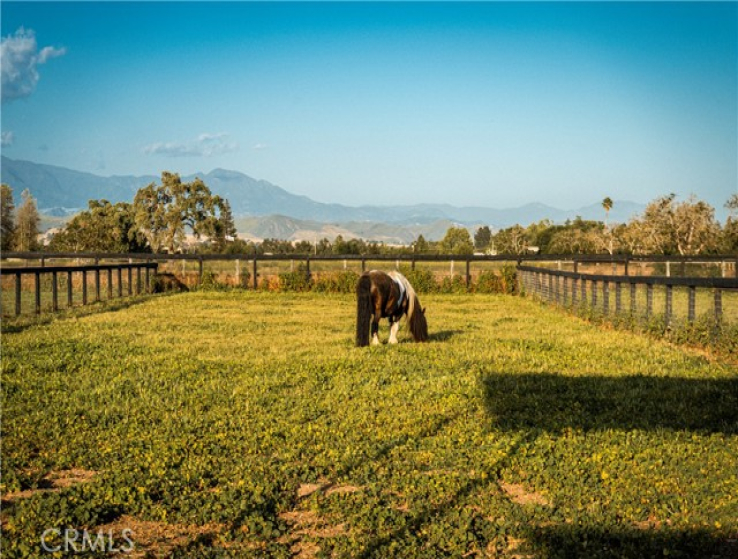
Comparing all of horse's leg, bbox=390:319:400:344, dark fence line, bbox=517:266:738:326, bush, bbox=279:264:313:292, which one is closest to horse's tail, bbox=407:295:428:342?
horse's leg, bbox=390:319:400:344

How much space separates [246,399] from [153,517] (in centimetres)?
409

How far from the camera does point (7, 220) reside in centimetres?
12381

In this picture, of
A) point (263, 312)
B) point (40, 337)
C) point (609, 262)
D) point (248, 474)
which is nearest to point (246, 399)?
point (248, 474)

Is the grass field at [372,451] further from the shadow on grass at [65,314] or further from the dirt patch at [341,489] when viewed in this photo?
the shadow on grass at [65,314]

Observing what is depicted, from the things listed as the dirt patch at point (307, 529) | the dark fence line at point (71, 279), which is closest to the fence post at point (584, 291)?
the dark fence line at point (71, 279)

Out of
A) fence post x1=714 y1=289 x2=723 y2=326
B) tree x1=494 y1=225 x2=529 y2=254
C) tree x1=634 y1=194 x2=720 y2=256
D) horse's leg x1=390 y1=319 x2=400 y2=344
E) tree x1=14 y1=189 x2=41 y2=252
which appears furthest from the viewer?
tree x1=494 y1=225 x2=529 y2=254

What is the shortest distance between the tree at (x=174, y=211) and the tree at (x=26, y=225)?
66.9 feet

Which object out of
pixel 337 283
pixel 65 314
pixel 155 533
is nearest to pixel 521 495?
pixel 155 533

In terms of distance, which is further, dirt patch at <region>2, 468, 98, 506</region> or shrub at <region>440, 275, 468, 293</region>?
shrub at <region>440, 275, 468, 293</region>

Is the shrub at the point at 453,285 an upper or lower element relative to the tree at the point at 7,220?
lower

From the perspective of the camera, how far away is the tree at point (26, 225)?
5049 inches

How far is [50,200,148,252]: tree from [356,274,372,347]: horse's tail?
90.3 metres

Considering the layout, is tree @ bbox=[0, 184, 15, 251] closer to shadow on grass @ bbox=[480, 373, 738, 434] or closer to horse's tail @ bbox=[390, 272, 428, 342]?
horse's tail @ bbox=[390, 272, 428, 342]

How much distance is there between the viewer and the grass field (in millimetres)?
5234
